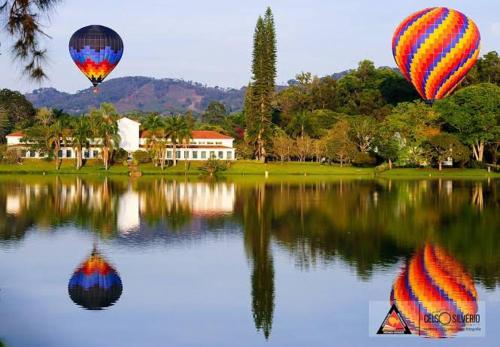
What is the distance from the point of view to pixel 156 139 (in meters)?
89.6

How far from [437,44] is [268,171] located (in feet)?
73.4

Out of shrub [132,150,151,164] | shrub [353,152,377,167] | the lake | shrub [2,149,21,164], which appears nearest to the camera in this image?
the lake

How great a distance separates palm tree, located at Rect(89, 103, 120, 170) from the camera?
284 feet

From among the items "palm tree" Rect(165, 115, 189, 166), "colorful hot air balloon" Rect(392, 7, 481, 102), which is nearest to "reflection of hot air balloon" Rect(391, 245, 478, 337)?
"colorful hot air balloon" Rect(392, 7, 481, 102)

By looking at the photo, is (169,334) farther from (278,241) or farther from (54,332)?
(278,241)

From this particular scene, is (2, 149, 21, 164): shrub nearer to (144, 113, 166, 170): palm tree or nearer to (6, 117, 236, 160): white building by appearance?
(6, 117, 236, 160): white building

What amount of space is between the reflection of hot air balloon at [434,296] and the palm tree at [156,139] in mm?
61793

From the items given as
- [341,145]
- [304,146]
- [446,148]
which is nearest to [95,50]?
[341,145]

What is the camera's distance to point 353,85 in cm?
12425

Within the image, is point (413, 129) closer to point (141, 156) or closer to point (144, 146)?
point (141, 156)

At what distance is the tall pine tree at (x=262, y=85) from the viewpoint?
310ft

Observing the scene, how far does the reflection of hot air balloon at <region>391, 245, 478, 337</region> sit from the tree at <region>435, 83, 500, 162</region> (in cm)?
6047

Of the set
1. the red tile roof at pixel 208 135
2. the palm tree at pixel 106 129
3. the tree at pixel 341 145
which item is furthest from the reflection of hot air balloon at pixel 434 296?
the red tile roof at pixel 208 135

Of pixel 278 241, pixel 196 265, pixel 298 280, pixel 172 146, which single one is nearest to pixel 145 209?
pixel 278 241
